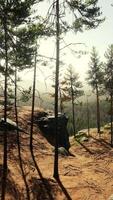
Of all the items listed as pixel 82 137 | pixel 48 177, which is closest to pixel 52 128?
pixel 82 137

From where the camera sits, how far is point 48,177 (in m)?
20.8

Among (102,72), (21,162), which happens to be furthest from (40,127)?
(102,72)

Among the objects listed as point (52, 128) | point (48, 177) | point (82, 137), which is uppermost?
point (52, 128)

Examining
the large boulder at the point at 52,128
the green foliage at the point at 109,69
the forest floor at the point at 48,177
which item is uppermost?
the green foliage at the point at 109,69

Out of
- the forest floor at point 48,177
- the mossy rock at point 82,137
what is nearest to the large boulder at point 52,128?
the forest floor at point 48,177

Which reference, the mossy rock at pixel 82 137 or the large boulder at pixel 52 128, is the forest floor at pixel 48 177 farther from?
the mossy rock at pixel 82 137

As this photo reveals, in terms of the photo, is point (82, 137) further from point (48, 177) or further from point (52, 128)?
point (48, 177)

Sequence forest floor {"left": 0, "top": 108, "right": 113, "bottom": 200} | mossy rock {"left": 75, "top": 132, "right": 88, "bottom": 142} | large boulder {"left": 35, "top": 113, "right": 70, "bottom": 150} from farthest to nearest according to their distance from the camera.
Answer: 1. mossy rock {"left": 75, "top": 132, "right": 88, "bottom": 142}
2. large boulder {"left": 35, "top": 113, "right": 70, "bottom": 150}
3. forest floor {"left": 0, "top": 108, "right": 113, "bottom": 200}

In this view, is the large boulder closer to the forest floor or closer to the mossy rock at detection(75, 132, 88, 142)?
the forest floor

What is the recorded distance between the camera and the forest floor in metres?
18.0

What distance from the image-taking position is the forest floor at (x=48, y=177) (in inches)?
710

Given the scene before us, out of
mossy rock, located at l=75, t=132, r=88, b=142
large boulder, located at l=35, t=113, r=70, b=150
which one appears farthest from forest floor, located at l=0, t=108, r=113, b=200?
mossy rock, located at l=75, t=132, r=88, b=142

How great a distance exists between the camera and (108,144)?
43.1 metres

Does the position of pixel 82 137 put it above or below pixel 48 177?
above
